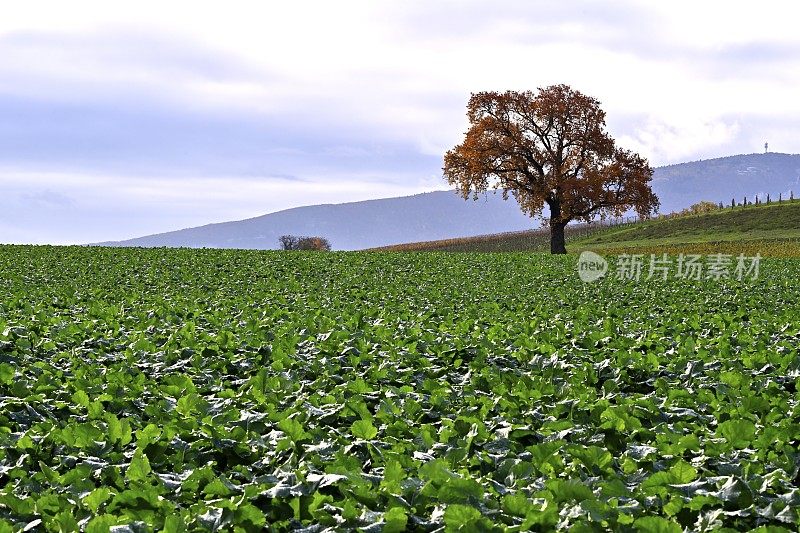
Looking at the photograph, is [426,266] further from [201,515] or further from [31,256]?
[201,515]

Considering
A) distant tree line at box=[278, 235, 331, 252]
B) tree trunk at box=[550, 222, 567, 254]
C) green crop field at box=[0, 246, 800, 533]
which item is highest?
distant tree line at box=[278, 235, 331, 252]

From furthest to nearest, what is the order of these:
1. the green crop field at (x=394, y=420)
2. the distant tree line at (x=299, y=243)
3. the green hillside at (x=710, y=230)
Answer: the distant tree line at (x=299, y=243) < the green hillside at (x=710, y=230) < the green crop field at (x=394, y=420)

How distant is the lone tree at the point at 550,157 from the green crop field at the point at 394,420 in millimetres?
35674

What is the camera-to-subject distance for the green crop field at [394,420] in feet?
14.6

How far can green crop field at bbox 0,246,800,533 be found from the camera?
4438 mm

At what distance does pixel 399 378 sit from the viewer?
28.4ft

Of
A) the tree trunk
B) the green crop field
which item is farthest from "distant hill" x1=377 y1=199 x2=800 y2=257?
the green crop field

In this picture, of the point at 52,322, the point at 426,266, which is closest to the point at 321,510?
the point at 52,322

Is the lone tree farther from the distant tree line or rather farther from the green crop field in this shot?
the distant tree line

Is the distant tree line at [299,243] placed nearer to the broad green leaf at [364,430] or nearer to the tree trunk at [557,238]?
the tree trunk at [557,238]

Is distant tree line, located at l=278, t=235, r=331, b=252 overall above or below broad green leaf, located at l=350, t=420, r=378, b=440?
above

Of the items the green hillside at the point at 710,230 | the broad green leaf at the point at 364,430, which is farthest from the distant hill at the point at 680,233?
the broad green leaf at the point at 364,430

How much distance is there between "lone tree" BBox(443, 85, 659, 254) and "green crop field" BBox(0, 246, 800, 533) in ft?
117

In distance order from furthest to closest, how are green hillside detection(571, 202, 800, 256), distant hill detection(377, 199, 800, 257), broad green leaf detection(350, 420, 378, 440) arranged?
distant hill detection(377, 199, 800, 257)
green hillside detection(571, 202, 800, 256)
broad green leaf detection(350, 420, 378, 440)
